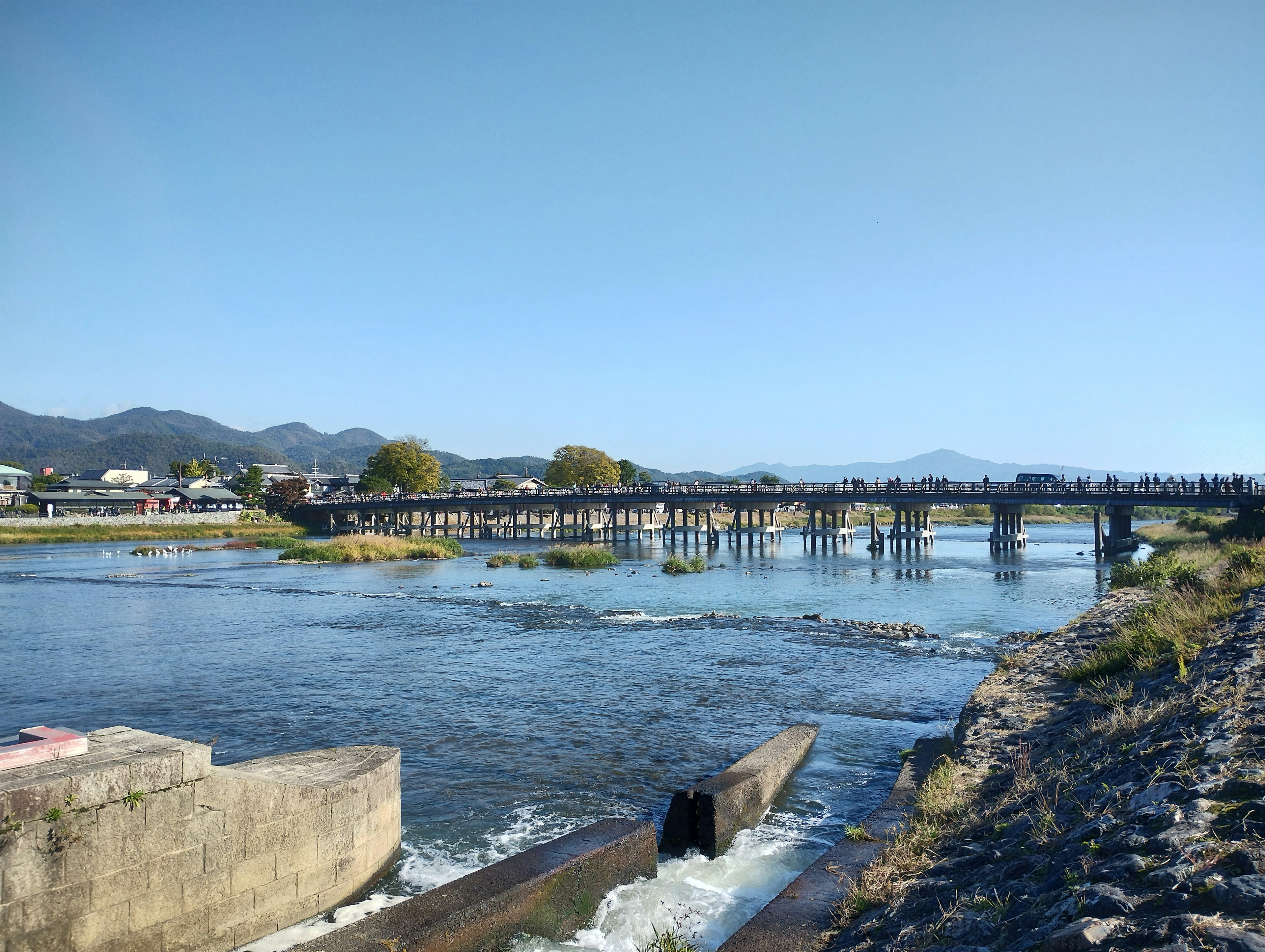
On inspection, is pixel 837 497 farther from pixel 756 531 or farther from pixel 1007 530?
pixel 756 531

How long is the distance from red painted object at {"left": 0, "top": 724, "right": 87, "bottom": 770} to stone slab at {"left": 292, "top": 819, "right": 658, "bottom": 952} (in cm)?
252

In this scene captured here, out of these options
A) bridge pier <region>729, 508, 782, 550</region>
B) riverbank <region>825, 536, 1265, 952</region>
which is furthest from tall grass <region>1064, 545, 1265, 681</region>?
bridge pier <region>729, 508, 782, 550</region>

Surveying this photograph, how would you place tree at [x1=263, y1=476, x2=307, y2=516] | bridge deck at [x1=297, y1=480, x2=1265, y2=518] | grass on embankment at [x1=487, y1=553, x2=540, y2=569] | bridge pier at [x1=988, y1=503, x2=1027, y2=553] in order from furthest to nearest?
tree at [x1=263, y1=476, x2=307, y2=516] → bridge pier at [x1=988, y1=503, x2=1027, y2=553] → bridge deck at [x1=297, y1=480, x2=1265, y2=518] → grass on embankment at [x1=487, y1=553, x2=540, y2=569]

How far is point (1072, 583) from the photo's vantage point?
41406mm

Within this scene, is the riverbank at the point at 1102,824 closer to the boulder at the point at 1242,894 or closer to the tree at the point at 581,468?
the boulder at the point at 1242,894

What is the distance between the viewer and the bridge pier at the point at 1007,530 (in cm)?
6706

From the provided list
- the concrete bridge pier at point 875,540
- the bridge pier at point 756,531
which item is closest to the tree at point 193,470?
the bridge pier at point 756,531

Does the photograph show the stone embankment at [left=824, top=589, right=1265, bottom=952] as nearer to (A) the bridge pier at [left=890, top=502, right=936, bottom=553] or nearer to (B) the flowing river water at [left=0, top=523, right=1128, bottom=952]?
(B) the flowing river water at [left=0, top=523, right=1128, bottom=952]

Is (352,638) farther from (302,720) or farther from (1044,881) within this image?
(1044,881)

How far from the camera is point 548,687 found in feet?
61.3

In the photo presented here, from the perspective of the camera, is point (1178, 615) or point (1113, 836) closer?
point (1113, 836)

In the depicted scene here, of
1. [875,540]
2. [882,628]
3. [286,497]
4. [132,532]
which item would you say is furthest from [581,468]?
[882,628]

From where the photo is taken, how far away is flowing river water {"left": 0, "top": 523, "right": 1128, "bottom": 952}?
10188 mm

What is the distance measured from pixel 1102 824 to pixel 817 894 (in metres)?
2.55
